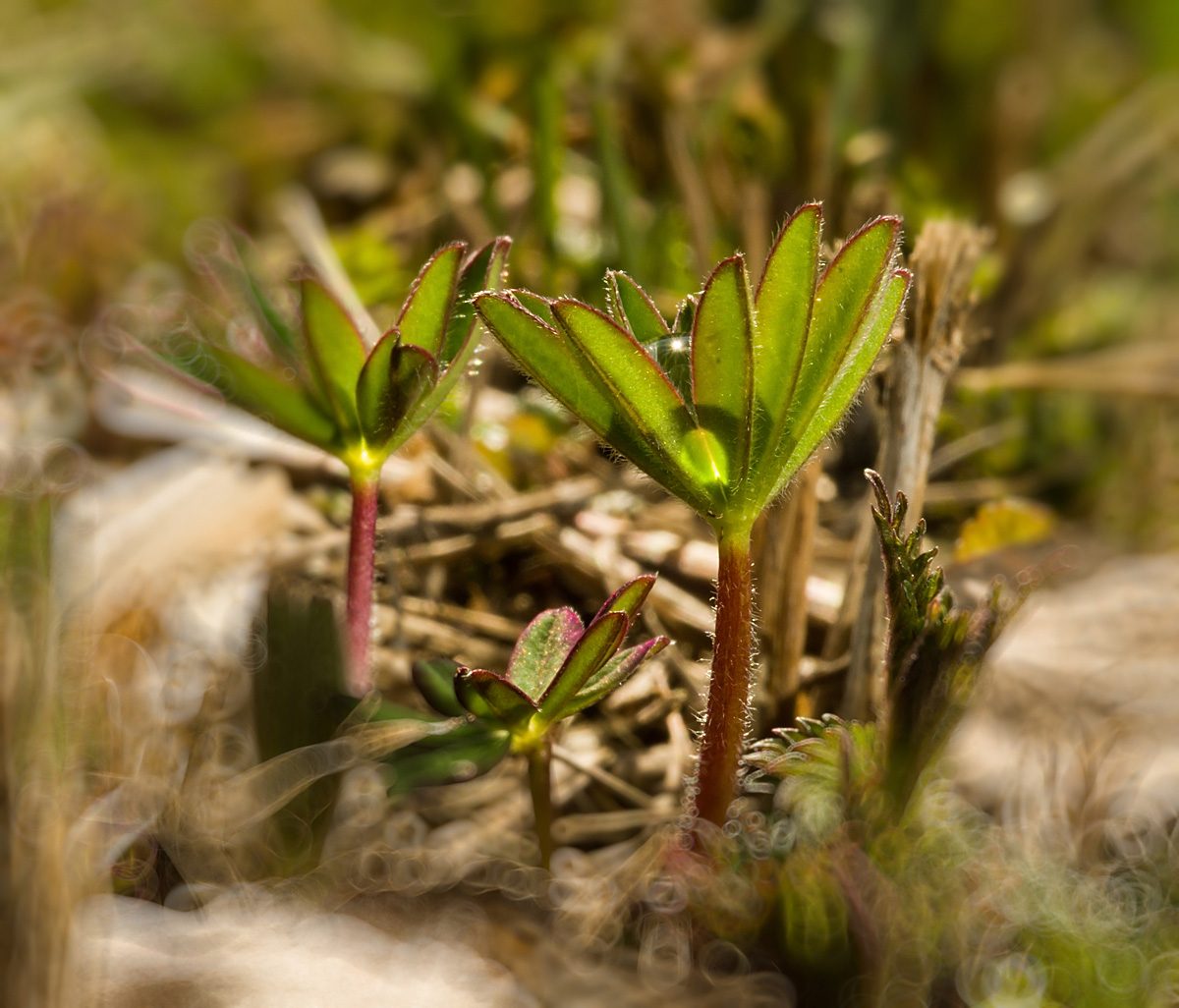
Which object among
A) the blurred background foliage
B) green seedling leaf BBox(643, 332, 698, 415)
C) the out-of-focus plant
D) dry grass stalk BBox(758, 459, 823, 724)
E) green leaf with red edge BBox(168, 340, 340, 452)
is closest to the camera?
the out-of-focus plant

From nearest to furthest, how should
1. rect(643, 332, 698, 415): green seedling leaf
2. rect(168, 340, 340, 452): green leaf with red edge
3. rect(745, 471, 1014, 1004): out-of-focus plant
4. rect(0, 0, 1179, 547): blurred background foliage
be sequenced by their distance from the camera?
rect(745, 471, 1014, 1004): out-of-focus plant
rect(643, 332, 698, 415): green seedling leaf
rect(168, 340, 340, 452): green leaf with red edge
rect(0, 0, 1179, 547): blurred background foliage

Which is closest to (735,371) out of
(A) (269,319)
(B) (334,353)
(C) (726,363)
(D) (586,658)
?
(C) (726,363)

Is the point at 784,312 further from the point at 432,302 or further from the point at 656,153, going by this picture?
the point at 656,153

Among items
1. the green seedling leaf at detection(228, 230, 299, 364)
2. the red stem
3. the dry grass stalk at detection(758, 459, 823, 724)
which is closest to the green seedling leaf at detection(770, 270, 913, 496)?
the dry grass stalk at detection(758, 459, 823, 724)

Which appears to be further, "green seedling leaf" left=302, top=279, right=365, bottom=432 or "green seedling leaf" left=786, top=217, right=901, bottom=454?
"green seedling leaf" left=302, top=279, right=365, bottom=432

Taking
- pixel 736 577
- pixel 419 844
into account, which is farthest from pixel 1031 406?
pixel 419 844

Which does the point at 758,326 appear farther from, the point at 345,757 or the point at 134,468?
the point at 134,468

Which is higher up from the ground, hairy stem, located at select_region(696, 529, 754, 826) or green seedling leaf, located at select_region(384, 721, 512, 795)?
hairy stem, located at select_region(696, 529, 754, 826)

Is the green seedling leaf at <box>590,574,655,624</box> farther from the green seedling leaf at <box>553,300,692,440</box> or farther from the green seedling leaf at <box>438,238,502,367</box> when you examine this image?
the green seedling leaf at <box>438,238,502,367</box>
